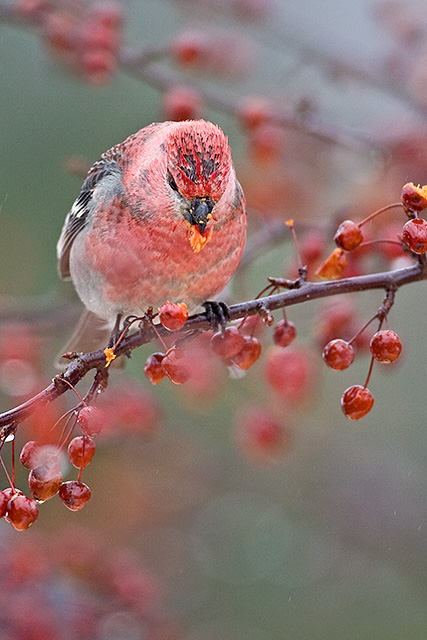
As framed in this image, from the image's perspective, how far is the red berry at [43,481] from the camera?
150 centimetres

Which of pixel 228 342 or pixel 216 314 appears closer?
pixel 228 342

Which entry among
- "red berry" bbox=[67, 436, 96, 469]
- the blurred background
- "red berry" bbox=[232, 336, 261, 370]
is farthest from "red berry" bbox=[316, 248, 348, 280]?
"red berry" bbox=[67, 436, 96, 469]

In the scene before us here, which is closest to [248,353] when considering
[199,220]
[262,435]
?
[199,220]

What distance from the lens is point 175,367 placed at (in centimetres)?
164

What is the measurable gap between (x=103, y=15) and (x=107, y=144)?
303 cm

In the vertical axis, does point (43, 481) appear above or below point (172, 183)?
below

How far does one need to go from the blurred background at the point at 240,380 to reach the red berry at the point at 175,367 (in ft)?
1.58

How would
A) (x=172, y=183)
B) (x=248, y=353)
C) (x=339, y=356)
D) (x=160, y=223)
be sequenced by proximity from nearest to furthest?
1. (x=339, y=356)
2. (x=248, y=353)
3. (x=172, y=183)
4. (x=160, y=223)

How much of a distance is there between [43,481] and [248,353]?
59 centimetres

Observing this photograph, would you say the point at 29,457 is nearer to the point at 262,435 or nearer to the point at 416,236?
the point at 416,236

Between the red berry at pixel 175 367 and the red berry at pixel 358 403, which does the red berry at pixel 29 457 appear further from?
the red berry at pixel 358 403

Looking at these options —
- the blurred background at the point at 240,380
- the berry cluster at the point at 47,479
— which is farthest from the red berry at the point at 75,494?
the blurred background at the point at 240,380

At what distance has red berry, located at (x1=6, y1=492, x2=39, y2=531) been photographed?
1.47 meters

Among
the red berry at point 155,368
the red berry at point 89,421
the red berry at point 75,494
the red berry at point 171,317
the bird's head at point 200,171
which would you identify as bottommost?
the red berry at point 75,494
